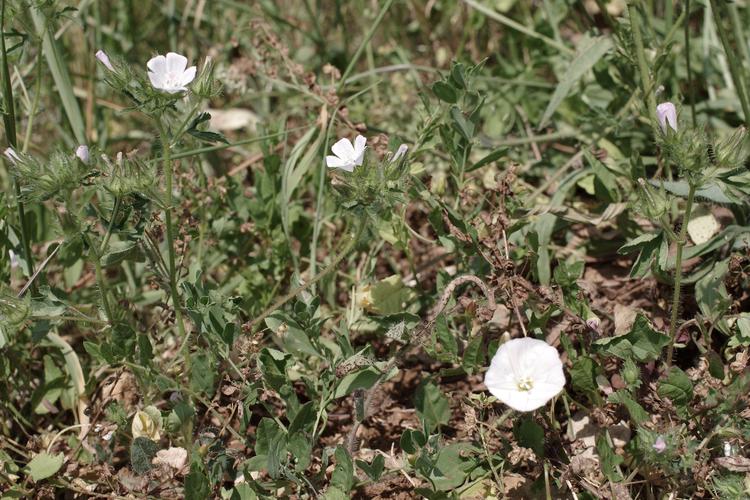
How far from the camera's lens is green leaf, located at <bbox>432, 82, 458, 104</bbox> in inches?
101

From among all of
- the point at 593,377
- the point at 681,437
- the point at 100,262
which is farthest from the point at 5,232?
the point at 681,437

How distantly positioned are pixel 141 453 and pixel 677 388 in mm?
1395

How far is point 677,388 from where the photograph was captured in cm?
218

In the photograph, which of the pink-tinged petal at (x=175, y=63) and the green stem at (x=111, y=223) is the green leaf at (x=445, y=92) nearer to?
the pink-tinged petal at (x=175, y=63)

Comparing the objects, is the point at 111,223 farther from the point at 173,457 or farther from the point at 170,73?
the point at 173,457

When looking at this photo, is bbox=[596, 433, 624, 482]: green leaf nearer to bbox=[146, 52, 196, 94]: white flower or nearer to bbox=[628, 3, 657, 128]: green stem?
bbox=[628, 3, 657, 128]: green stem

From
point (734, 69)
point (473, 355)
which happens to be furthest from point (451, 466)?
point (734, 69)

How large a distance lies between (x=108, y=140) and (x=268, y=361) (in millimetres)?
1755

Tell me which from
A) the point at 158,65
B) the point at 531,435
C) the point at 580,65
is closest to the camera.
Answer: the point at 158,65

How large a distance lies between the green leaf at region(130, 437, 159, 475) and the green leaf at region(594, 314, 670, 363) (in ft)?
4.01

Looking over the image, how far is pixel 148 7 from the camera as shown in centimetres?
440

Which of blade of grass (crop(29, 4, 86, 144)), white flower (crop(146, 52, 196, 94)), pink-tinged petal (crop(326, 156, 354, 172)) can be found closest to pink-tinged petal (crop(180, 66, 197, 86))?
white flower (crop(146, 52, 196, 94))

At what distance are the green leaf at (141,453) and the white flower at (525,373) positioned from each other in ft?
2.96

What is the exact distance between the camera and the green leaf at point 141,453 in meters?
2.24
